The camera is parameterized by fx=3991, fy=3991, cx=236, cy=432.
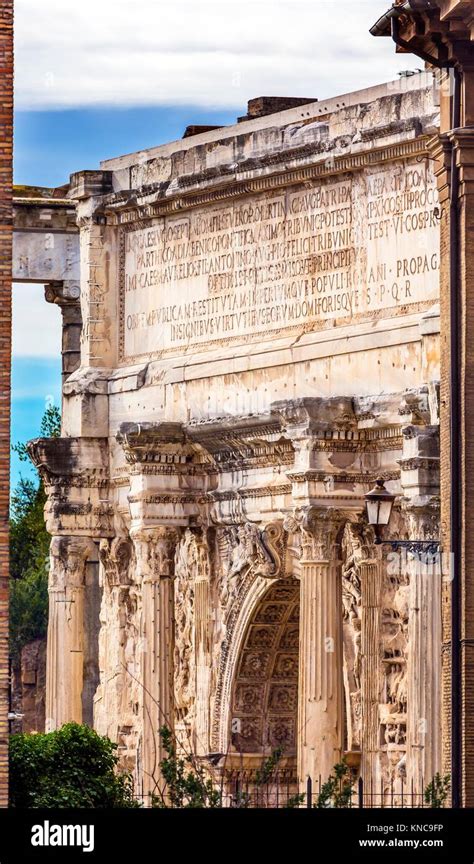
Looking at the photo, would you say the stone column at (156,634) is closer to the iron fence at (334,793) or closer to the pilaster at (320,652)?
the iron fence at (334,793)

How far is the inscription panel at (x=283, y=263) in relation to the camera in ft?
157

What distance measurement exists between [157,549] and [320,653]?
5.07m

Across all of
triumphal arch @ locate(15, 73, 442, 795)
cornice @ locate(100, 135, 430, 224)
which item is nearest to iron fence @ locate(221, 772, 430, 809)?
triumphal arch @ locate(15, 73, 442, 795)

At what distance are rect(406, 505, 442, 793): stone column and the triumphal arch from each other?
0.04 m

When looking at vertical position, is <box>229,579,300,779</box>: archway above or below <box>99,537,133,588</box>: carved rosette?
below

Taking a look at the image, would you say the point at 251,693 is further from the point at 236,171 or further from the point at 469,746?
the point at 469,746

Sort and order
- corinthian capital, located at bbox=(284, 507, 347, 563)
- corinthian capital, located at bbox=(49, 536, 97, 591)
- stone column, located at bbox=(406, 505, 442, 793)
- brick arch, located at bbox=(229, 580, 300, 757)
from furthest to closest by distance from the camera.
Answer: corinthian capital, located at bbox=(49, 536, 97, 591) → brick arch, located at bbox=(229, 580, 300, 757) → corinthian capital, located at bbox=(284, 507, 347, 563) → stone column, located at bbox=(406, 505, 442, 793)

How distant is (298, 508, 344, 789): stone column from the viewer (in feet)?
157

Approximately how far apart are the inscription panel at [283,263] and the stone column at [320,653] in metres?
2.79

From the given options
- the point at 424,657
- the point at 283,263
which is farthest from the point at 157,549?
the point at 424,657

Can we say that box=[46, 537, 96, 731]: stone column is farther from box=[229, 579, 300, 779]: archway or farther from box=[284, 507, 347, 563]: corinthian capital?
box=[284, 507, 347, 563]: corinthian capital

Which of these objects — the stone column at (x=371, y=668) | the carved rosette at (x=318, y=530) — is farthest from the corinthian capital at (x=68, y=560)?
the stone column at (x=371, y=668)

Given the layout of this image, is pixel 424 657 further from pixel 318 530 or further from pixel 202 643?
pixel 202 643

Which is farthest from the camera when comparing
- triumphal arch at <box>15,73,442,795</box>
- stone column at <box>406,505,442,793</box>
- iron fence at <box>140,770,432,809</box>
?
triumphal arch at <box>15,73,442,795</box>
